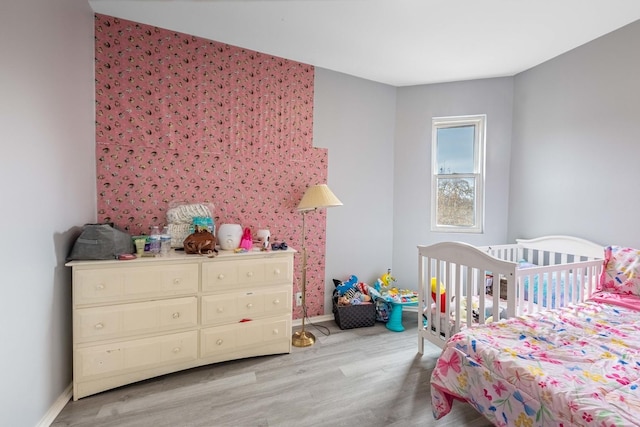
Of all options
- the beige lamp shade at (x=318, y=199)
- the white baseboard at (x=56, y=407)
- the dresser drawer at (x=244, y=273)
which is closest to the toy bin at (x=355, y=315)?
the dresser drawer at (x=244, y=273)

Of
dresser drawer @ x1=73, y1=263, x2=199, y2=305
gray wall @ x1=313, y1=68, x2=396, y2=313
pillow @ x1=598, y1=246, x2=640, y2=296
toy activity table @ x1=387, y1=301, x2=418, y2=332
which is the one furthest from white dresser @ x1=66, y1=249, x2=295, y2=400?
pillow @ x1=598, y1=246, x2=640, y2=296

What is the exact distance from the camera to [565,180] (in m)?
2.60

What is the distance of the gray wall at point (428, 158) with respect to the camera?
3111 mm

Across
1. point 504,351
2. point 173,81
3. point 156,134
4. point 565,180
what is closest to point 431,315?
point 504,351

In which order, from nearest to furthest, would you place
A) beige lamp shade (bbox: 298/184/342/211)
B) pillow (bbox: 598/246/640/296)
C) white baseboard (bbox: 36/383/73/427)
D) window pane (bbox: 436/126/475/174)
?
white baseboard (bbox: 36/383/73/427), pillow (bbox: 598/246/640/296), beige lamp shade (bbox: 298/184/342/211), window pane (bbox: 436/126/475/174)

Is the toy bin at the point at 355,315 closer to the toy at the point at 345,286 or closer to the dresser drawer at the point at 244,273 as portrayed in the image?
the toy at the point at 345,286

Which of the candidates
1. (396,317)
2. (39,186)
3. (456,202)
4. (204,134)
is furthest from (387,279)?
(39,186)

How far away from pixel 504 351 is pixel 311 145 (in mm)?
2238

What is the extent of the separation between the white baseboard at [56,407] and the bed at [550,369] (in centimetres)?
199

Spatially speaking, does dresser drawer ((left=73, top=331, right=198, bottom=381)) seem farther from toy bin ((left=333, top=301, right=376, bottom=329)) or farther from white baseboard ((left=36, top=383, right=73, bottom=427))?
toy bin ((left=333, top=301, right=376, bottom=329))

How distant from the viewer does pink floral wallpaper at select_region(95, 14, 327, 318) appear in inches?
85.8

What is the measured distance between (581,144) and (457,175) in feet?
3.40

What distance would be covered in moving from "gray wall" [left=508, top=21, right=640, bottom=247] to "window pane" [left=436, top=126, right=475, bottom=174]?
1.39ft

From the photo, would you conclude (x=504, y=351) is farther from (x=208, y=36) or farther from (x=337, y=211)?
(x=208, y=36)
